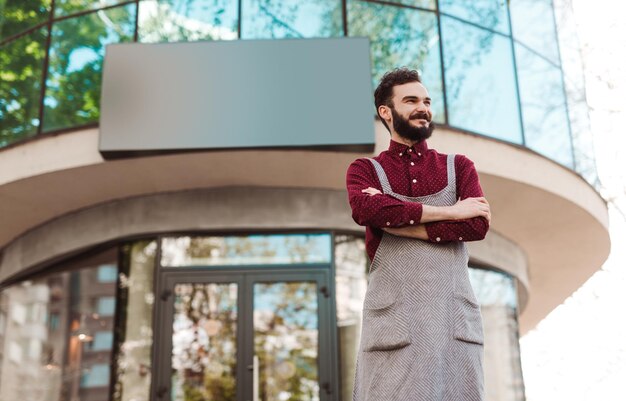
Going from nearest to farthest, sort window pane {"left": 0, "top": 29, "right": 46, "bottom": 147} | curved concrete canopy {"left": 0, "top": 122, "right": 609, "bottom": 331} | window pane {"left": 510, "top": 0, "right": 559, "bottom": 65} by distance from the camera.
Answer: curved concrete canopy {"left": 0, "top": 122, "right": 609, "bottom": 331} → window pane {"left": 0, "top": 29, "right": 46, "bottom": 147} → window pane {"left": 510, "top": 0, "right": 559, "bottom": 65}

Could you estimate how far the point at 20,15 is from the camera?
29.0ft

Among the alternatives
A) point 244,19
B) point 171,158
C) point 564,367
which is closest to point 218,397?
point 171,158

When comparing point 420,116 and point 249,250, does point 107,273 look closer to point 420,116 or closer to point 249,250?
point 249,250

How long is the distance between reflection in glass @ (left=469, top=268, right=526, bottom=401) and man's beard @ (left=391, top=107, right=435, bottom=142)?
724 cm

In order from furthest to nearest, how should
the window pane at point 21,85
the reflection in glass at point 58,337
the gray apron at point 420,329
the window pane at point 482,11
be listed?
1. the reflection in glass at point 58,337
2. the window pane at point 482,11
3. the window pane at point 21,85
4. the gray apron at point 420,329

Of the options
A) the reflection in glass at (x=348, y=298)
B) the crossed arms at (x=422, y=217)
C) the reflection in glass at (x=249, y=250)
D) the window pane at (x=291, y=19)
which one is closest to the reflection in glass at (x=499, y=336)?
the reflection in glass at (x=348, y=298)

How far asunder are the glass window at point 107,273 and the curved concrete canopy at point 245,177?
85 cm

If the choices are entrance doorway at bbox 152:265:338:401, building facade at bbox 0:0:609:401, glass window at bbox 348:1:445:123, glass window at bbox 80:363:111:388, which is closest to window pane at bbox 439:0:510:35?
building facade at bbox 0:0:609:401

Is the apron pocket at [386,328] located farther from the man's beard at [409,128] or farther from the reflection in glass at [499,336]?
the reflection in glass at [499,336]

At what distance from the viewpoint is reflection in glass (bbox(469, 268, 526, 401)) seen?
31.3 feet

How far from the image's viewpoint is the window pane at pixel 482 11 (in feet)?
28.0

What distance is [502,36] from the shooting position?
884 centimetres

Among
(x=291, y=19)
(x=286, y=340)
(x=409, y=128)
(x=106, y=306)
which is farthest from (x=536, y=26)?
(x=409, y=128)

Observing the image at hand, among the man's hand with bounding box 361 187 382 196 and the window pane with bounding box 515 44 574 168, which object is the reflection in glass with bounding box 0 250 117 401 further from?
the man's hand with bounding box 361 187 382 196
